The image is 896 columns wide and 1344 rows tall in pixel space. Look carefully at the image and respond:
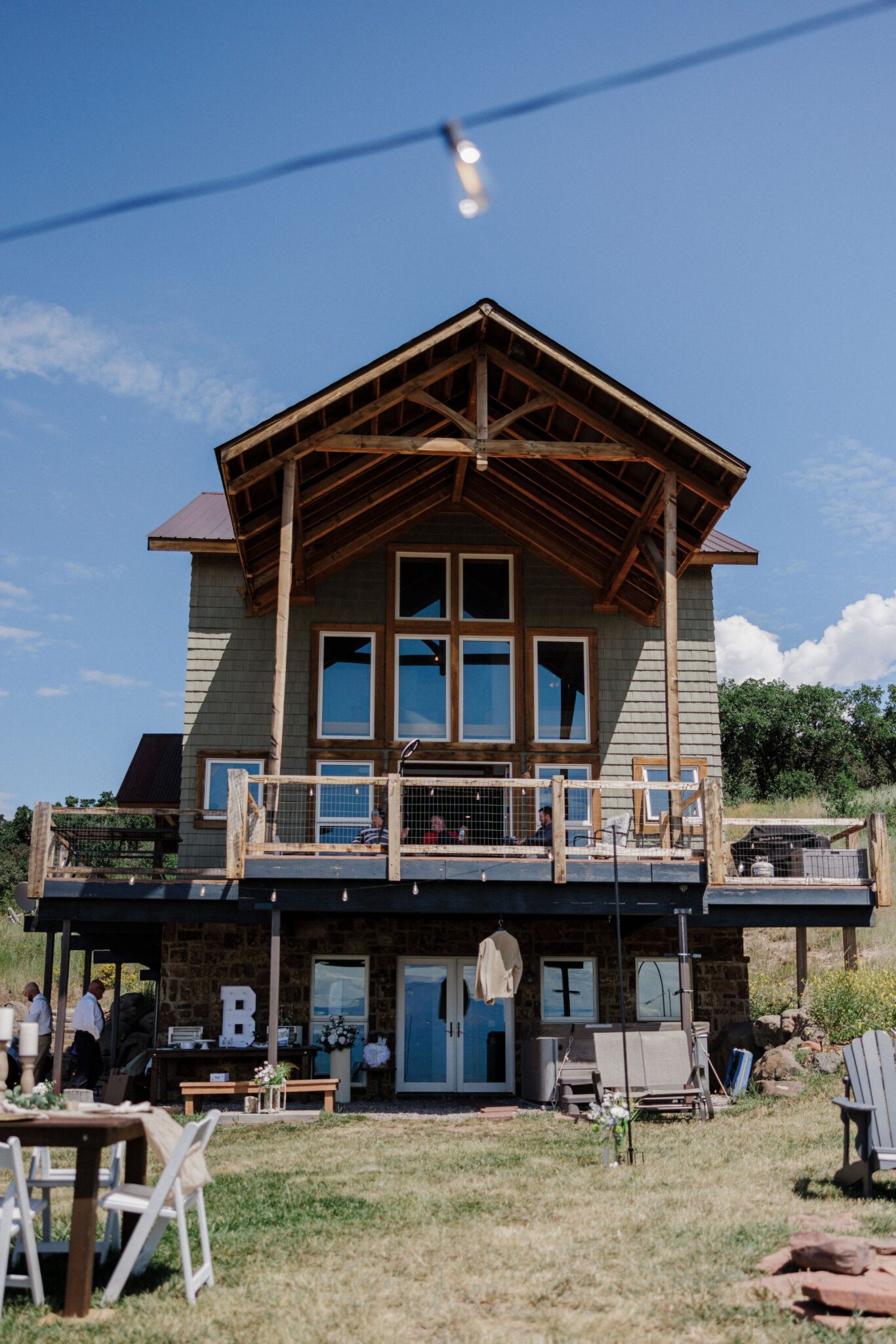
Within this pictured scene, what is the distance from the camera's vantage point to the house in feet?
47.0

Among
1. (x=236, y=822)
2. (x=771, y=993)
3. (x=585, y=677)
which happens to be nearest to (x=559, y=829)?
(x=236, y=822)

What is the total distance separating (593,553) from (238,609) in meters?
5.32

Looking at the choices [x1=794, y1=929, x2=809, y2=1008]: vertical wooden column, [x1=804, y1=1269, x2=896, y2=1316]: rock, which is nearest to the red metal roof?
[x1=794, y1=929, x2=809, y2=1008]: vertical wooden column

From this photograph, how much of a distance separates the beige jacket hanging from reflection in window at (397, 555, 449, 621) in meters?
5.56

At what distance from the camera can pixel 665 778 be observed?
17.4m

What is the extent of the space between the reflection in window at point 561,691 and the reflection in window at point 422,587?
157 centimetres

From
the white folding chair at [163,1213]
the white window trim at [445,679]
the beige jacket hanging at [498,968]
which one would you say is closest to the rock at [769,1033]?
the beige jacket hanging at [498,968]

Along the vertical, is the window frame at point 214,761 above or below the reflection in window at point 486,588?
below

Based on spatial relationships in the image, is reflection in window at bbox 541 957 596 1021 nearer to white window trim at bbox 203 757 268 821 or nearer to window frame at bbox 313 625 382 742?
window frame at bbox 313 625 382 742

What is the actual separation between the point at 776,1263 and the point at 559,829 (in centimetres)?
743

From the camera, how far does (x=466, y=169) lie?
5.12 m

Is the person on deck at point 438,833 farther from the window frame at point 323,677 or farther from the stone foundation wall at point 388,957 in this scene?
the window frame at point 323,677

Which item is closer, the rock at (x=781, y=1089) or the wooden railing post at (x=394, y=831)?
the wooden railing post at (x=394, y=831)

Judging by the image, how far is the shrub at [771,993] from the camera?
18.1 metres
